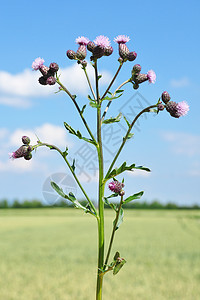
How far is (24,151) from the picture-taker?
45.6 inches

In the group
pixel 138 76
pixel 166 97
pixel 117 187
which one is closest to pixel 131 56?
pixel 138 76

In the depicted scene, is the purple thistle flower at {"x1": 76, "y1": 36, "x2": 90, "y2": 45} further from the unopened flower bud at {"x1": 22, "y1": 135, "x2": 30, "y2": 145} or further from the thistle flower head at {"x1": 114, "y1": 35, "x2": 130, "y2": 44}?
the unopened flower bud at {"x1": 22, "y1": 135, "x2": 30, "y2": 145}

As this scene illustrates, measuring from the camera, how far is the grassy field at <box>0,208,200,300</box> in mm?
4781

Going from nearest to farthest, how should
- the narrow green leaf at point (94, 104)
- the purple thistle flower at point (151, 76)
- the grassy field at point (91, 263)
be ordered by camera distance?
1. the narrow green leaf at point (94, 104)
2. the purple thistle flower at point (151, 76)
3. the grassy field at point (91, 263)

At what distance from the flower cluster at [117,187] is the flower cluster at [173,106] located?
0.28 meters

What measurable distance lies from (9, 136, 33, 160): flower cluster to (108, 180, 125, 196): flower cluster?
0.94 ft

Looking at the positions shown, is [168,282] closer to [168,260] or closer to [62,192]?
[168,260]

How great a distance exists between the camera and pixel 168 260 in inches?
259

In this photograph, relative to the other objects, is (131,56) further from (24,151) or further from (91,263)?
(91,263)

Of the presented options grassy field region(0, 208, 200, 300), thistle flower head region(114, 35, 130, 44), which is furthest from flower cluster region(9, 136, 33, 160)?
grassy field region(0, 208, 200, 300)

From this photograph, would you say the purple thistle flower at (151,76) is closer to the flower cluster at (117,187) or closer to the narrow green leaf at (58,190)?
the flower cluster at (117,187)

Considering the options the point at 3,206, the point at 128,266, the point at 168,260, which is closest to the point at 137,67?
the point at 128,266

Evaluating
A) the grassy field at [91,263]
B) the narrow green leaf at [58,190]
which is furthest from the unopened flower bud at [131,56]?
the grassy field at [91,263]

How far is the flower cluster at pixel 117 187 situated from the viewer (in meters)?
1.12
